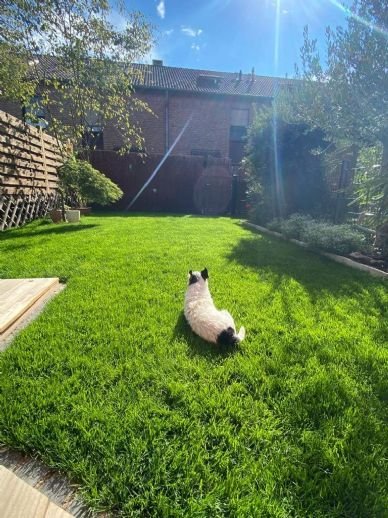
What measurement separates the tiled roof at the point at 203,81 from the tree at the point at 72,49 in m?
5.99

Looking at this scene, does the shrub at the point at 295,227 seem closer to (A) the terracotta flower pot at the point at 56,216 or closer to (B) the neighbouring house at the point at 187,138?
(A) the terracotta flower pot at the point at 56,216

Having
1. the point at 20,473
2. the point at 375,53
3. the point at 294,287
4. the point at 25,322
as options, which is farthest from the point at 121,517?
the point at 375,53

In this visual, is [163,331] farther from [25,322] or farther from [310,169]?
[310,169]

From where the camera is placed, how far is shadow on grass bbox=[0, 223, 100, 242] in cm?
540

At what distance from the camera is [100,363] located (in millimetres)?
1712

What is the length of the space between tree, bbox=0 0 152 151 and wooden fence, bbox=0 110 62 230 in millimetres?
614

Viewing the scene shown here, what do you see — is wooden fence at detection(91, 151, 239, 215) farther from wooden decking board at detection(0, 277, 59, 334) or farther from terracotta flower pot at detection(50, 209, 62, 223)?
wooden decking board at detection(0, 277, 59, 334)

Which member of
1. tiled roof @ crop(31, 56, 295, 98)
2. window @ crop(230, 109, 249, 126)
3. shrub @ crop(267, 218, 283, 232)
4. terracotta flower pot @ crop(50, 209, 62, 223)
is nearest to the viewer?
shrub @ crop(267, 218, 283, 232)

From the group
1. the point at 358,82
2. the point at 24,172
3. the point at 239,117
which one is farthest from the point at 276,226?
the point at 239,117

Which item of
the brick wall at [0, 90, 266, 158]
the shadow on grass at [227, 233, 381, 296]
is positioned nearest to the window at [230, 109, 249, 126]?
the brick wall at [0, 90, 266, 158]

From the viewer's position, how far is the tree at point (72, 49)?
6.52 meters

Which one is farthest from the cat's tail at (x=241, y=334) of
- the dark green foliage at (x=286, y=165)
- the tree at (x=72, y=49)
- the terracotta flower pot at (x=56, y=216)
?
the tree at (x=72, y=49)

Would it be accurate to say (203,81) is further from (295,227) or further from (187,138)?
(295,227)

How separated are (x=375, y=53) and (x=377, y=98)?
680mm
